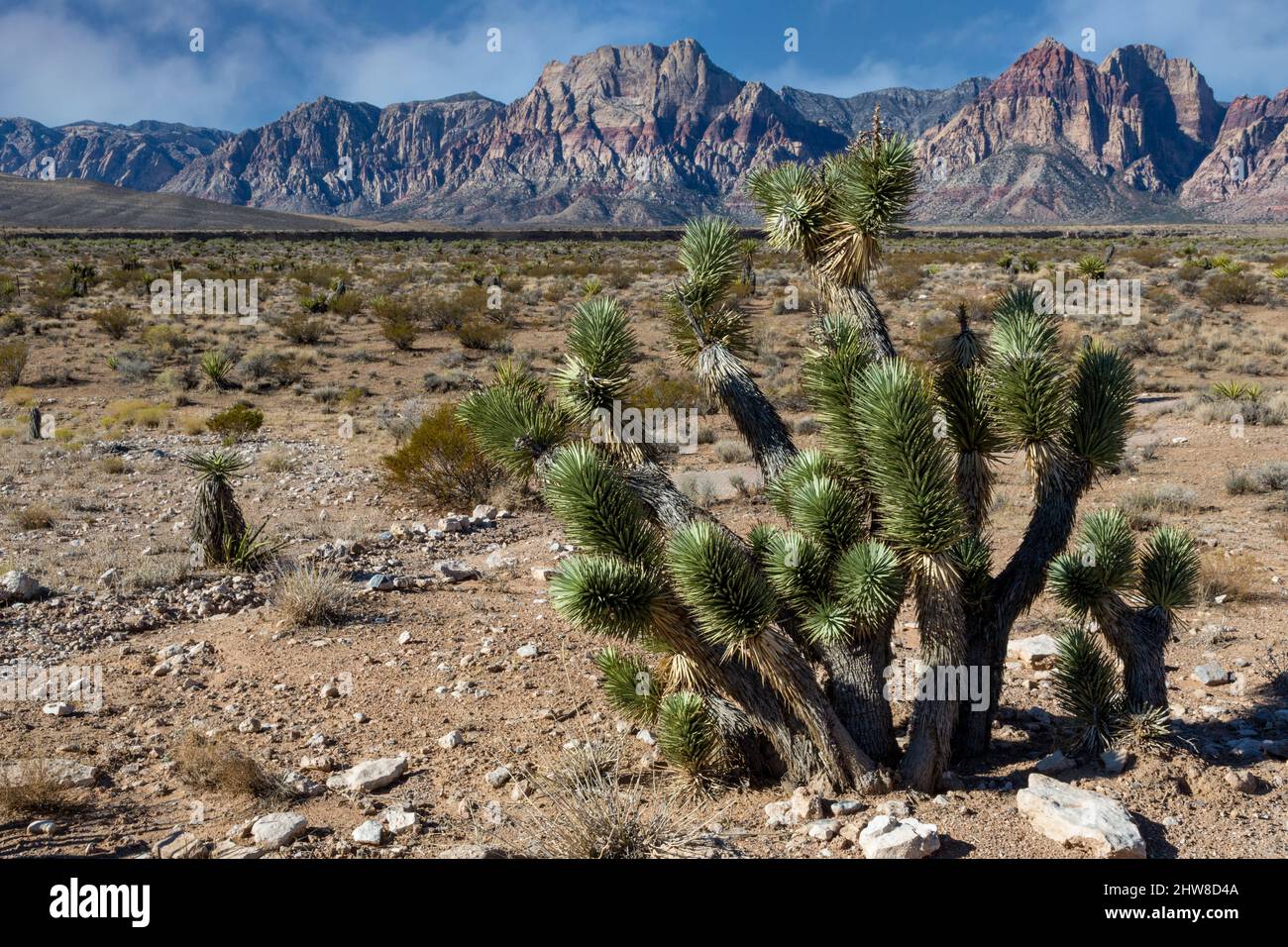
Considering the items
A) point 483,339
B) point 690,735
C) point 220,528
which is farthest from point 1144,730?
point 483,339

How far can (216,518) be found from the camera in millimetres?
8492

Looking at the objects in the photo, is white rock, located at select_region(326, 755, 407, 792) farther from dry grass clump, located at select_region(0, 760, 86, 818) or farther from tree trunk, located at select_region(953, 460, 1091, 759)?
tree trunk, located at select_region(953, 460, 1091, 759)

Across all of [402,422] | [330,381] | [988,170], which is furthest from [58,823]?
[988,170]

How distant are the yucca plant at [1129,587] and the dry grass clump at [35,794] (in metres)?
4.91

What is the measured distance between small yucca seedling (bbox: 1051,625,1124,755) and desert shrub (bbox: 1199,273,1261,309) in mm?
28214

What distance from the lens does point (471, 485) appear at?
11.1 metres

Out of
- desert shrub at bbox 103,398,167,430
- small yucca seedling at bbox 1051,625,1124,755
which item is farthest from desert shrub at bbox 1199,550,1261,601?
desert shrub at bbox 103,398,167,430

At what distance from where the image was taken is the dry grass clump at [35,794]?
412cm

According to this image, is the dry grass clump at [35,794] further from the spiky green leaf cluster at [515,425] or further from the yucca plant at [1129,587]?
the yucca plant at [1129,587]

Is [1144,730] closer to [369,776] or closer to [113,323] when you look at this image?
[369,776]

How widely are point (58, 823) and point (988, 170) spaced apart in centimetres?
18967

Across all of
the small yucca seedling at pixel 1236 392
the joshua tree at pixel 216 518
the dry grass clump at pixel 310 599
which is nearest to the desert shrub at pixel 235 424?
the joshua tree at pixel 216 518

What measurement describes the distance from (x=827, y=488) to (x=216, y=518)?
676 cm

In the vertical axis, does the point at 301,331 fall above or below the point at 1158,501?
above
